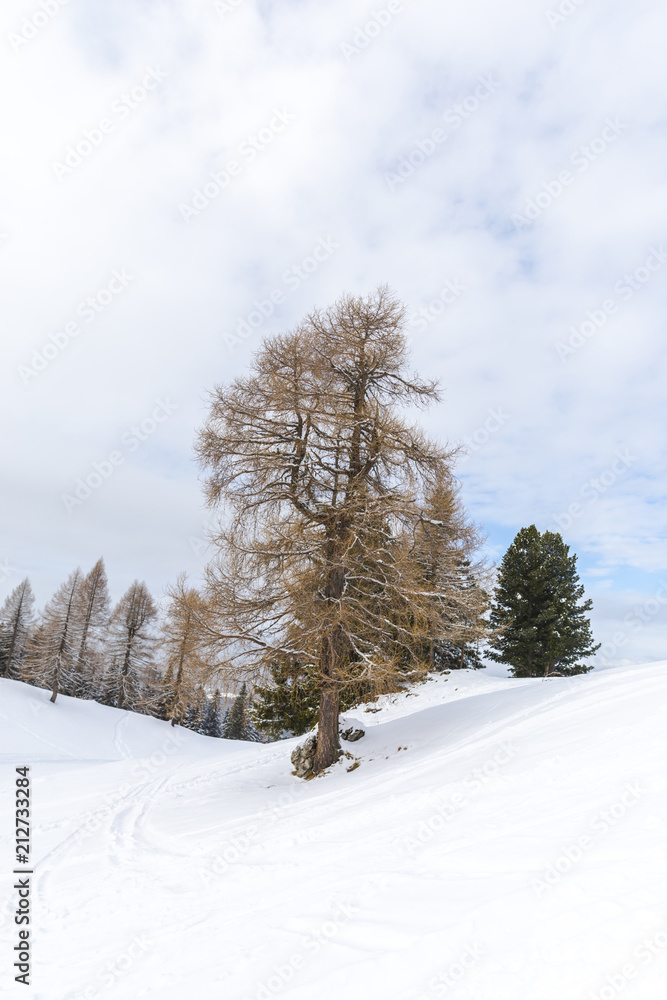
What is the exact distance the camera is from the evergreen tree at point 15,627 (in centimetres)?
4484

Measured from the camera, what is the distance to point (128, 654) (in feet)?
134

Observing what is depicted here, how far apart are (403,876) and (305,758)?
7959 mm

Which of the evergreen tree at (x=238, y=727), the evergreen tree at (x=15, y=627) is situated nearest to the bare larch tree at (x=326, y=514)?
the evergreen tree at (x=15, y=627)

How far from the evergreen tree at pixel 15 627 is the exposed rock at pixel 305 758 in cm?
4137

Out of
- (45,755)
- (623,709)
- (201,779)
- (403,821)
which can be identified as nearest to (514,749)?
(623,709)

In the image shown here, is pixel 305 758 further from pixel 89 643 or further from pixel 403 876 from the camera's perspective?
pixel 89 643

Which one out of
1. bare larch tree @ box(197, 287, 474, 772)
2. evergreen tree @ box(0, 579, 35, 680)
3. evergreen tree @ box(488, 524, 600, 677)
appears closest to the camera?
bare larch tree @ box(197, 287, 474, 772)

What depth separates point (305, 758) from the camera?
12188mm

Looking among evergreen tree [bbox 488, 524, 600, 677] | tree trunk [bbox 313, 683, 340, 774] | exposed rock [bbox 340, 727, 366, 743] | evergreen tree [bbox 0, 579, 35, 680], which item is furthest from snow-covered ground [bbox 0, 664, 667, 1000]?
evergreen tree [bbox 0, 579, 35, 680]

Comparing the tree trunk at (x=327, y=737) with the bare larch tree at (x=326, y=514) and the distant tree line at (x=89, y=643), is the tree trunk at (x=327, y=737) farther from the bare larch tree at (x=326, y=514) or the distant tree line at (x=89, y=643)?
the distant tree line at (x=89, y=643)

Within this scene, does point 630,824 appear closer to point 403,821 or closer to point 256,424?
point 403,821

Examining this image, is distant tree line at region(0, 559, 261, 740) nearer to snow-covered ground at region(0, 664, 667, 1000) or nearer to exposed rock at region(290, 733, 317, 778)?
exposed rock at region(290, 733, 317, 778)

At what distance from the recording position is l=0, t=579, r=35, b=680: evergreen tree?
44844 millimetres

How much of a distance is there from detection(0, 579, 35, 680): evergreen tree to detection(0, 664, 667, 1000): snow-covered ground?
40.3 metres
